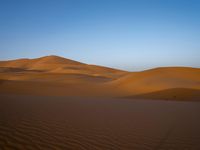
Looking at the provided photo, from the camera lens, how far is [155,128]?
6.04 metres

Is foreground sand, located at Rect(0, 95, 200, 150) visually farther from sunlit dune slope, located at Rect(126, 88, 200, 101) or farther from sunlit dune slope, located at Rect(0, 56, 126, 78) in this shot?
sunlit dune slope, located at Rect(0, 56, 126, 78)

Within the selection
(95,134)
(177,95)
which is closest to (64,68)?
(177,95)

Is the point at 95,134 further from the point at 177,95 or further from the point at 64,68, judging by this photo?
the point at 64,68

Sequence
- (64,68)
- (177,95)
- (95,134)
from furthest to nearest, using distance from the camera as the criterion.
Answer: (64,68), (177,95), (95,134)

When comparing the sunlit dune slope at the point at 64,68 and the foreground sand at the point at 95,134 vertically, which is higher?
the sunlit dune slope at the point at 64,68

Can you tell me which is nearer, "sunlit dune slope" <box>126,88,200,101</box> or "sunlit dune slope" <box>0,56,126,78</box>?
"sunlit dune slope" <box>126,88,200,101</box>

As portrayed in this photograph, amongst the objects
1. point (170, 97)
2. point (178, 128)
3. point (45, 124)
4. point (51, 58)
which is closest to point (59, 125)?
point (45, 124)

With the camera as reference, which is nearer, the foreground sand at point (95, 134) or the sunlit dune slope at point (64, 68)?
the foreground sand at point (95, 134)

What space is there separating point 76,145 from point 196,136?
3.52 metres

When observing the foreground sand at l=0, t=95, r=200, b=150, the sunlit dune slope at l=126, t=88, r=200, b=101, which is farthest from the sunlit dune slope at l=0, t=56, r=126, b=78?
the foreground sand at l=0, t=95, r=200, b=150

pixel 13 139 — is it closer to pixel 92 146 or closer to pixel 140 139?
pixel 92 146

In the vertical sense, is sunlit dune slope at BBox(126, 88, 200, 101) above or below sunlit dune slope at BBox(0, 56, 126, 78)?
below

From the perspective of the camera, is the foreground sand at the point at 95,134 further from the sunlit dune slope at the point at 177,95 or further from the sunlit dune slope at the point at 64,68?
the sunlit dune slope at the point at 64,68

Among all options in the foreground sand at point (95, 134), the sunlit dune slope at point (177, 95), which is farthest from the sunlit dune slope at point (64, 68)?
the foreground sand at point (95, 134)
